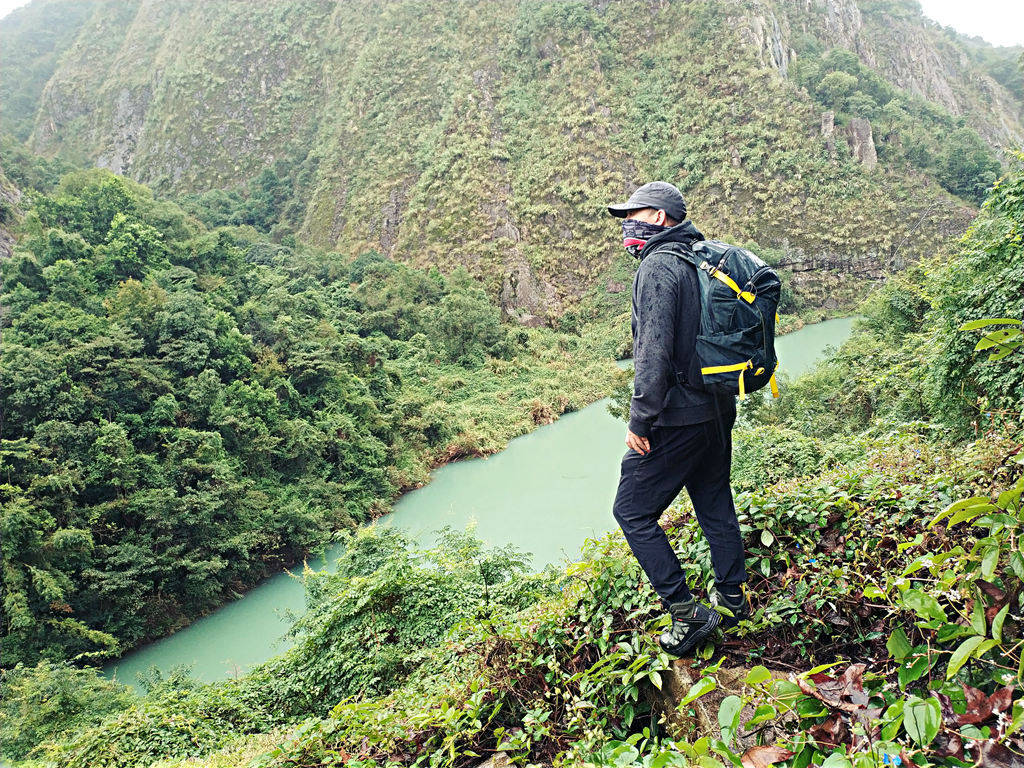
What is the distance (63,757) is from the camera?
12.6 feet

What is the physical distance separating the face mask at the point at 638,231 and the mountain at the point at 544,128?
25812 mm

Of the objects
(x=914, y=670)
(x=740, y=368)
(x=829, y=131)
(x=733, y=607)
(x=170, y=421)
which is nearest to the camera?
(x=914, y=670)

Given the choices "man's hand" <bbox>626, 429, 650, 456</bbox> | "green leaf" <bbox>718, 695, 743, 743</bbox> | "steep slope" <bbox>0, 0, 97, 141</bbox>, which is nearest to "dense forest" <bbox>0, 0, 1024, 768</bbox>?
"green leaf" <bbox>718, 695, 743, 743</bbox>

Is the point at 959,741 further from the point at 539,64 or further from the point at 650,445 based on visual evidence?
the point at 539,64

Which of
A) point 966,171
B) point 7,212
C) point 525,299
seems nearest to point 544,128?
point 525,299

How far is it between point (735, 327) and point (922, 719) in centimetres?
114

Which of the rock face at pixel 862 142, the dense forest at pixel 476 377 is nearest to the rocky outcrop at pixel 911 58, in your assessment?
the dense forest at pixel 476 377

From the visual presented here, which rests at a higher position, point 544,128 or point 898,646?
point 544,128

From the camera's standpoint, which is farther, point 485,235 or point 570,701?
point 485,235

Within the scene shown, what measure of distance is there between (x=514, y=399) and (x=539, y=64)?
81.3ft

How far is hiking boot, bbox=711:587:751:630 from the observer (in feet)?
6.39

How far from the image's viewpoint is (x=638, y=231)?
80.3 inches

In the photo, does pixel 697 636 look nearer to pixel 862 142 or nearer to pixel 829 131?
pixel 829 131

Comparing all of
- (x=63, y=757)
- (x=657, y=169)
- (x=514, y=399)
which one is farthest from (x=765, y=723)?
(x=657, y=169)
